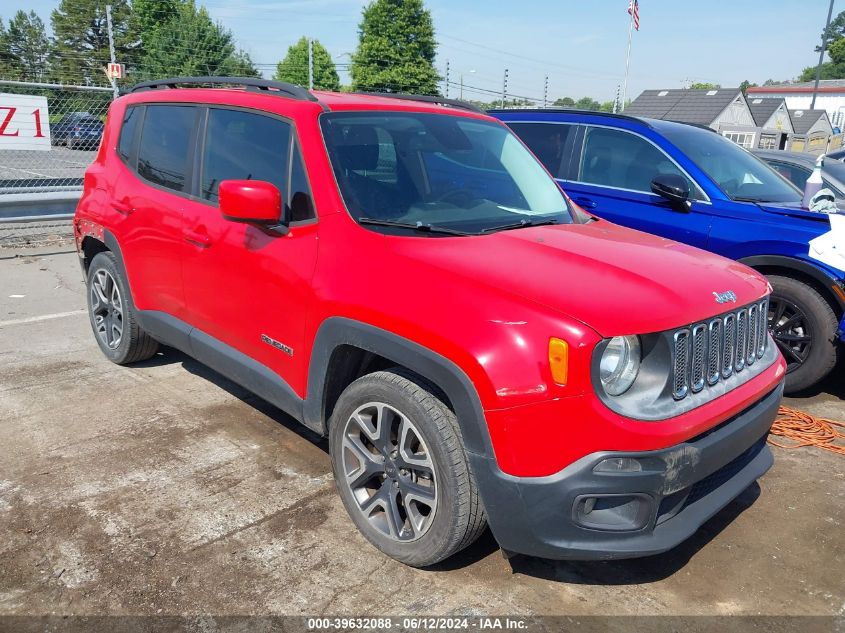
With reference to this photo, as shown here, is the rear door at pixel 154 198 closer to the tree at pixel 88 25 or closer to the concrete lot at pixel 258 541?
the concrete lot at pixel 258 541

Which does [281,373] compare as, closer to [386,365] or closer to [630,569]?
[386,365]

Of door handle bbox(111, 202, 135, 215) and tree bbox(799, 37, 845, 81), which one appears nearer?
door handle bbox(111, 202, 135, 215)

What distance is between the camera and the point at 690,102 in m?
49.2

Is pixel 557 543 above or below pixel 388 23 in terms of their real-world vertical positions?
below

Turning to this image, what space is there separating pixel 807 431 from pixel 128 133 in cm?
481

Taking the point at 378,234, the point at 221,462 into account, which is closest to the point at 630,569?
the point at 378,234

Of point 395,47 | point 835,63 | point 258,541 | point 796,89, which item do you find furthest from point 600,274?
point 835,63

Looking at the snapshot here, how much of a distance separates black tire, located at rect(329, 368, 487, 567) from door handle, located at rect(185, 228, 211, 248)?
1317 mm

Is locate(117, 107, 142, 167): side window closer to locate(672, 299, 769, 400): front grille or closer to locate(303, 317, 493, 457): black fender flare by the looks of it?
locate(303, 317, 493, 457): black fender flare

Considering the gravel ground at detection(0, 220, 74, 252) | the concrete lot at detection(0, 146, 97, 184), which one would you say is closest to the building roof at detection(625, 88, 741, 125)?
the concrete lot at detection(0, 146, 97, 184)

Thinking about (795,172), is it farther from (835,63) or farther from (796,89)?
(835,63)

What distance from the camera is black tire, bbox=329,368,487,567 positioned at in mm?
2523

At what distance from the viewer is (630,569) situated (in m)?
2.91

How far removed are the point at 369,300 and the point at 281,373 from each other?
0.81m
